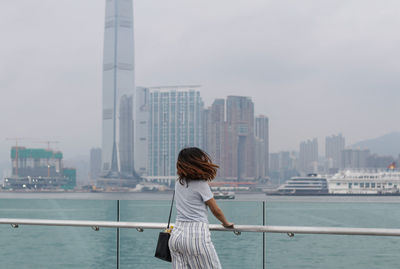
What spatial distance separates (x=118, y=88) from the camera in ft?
334

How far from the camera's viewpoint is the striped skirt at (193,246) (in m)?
2.87

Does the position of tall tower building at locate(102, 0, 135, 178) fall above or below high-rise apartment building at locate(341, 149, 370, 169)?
above

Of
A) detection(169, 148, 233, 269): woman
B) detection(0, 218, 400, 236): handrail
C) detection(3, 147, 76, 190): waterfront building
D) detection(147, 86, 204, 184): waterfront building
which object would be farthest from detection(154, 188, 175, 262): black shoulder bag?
detection(147, 86, 204, 184): waterfront building

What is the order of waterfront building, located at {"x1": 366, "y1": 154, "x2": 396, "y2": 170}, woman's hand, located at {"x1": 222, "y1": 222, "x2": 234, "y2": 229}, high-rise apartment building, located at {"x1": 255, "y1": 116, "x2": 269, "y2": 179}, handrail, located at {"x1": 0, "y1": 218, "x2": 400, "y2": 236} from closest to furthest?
woman's hand, located at {"x1": 222, "y1": 222, "x2": 234, "y2": 229}, handrail, located at {"x1": 0, "y1": 218, "x2": 400, "y2": 236}, high-rise apartment building, located at {"x1": 255, "y1": 116, "x2": 269, "y2": 179}, waterfront building, located at {"x1": 366, "y1": 154, "x2": 396, "y2": 170}

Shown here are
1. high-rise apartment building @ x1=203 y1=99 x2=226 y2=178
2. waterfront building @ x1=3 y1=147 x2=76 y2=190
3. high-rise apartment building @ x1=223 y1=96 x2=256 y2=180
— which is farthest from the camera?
high-rise apartment building @ x1=203 y1=99 x2=226 y2=178

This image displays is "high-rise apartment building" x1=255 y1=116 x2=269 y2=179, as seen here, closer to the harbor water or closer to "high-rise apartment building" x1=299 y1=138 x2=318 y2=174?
"high-rise apartment building" x1=299 y1=138 x2=318 y2=174

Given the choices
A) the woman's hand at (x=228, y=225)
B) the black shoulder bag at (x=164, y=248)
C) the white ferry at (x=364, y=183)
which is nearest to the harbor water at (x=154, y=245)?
the woman's hand at (x=228, y=225)

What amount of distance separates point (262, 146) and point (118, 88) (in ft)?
102

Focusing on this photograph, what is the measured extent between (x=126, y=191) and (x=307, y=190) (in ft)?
87.8

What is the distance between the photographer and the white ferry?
66.2 metres

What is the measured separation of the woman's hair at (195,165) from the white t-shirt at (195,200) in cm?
→ 5

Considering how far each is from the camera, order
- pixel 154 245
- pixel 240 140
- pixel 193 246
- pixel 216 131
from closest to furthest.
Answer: pixel 193 246 < pixel 154 245 < pixel 240 140 < pixel 216 131

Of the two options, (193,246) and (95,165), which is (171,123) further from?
(193,246)

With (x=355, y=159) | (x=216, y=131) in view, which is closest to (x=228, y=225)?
(x=216, y=131)
